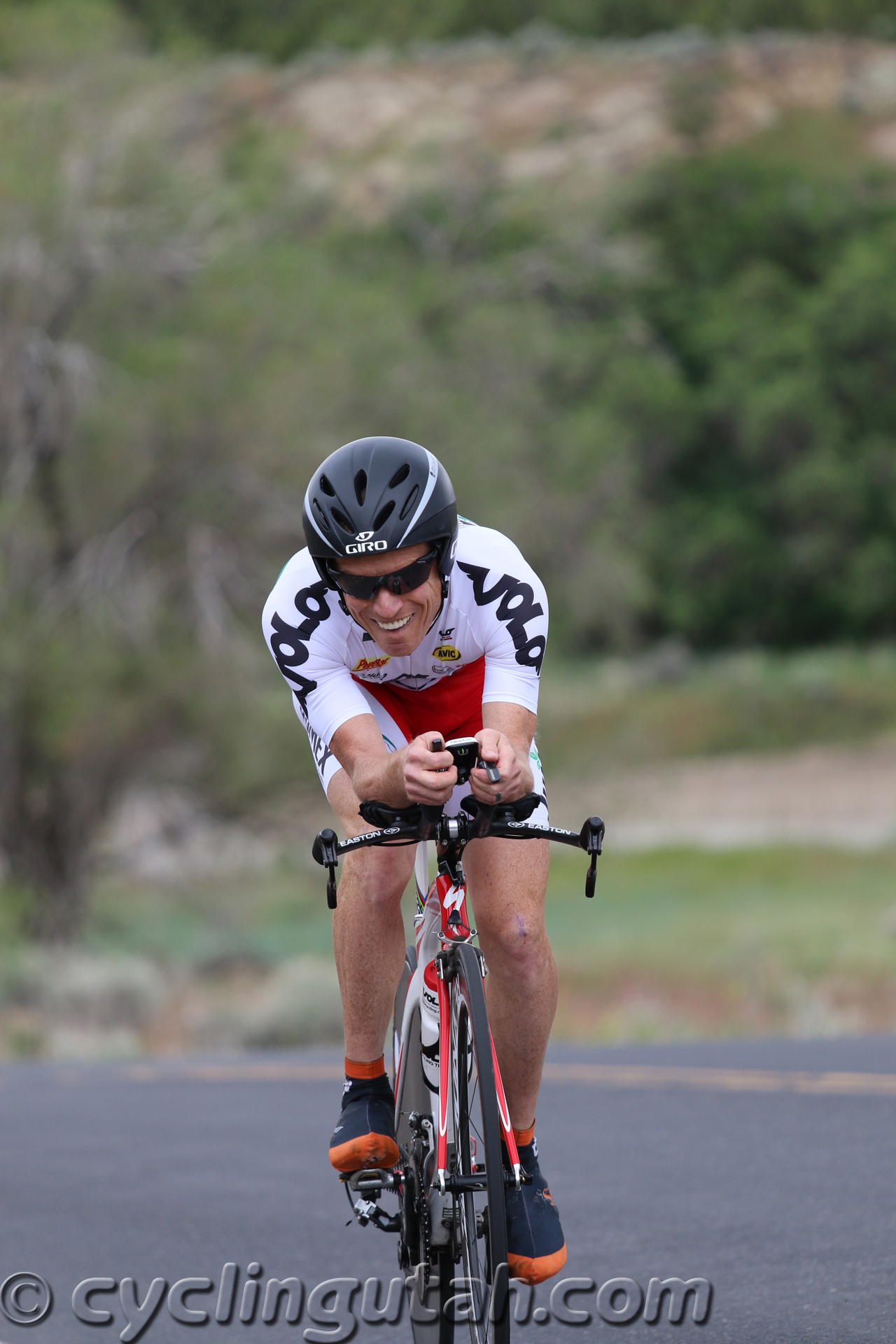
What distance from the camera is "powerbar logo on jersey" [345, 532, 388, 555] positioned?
13.1 ft

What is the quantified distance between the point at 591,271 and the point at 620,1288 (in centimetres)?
3610

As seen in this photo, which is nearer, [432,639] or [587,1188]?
[432,639]

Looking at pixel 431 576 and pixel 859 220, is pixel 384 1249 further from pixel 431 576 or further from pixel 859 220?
pixel 859 220

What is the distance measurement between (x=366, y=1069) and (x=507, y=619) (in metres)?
1.22

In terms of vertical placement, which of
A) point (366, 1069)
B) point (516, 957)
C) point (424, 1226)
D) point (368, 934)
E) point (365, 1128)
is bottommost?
point (424, 1226)

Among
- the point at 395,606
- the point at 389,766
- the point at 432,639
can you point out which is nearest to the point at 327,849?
the point at 389,766

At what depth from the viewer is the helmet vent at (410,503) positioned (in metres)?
4.03

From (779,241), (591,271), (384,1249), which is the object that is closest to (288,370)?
(384,1249)

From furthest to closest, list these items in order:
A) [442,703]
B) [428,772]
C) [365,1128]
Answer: [442,703], [365,1128], [428,772]

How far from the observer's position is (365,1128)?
14.4 ft

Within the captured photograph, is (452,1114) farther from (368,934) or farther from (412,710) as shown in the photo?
(412,710)

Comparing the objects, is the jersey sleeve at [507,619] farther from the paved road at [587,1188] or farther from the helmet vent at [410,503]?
the paved road at [587,1188]

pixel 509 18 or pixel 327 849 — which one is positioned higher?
pixel 509 18

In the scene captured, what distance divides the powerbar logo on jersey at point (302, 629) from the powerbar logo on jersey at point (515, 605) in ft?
1.25
